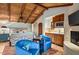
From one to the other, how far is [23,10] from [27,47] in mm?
852

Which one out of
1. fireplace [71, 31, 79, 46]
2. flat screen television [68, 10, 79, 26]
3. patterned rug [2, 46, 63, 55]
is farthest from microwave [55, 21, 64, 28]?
patterned rug [2, 46, 63, 55]

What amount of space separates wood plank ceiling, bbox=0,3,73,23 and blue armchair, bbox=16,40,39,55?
0.52 m

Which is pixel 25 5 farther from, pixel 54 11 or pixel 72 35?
pixel 72 35

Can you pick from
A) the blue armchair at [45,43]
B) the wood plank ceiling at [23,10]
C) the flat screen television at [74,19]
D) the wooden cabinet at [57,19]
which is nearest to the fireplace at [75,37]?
the flat screen television at [74,19]

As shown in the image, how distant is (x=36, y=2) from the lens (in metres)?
2.67

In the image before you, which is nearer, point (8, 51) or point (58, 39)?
point (8, 51)

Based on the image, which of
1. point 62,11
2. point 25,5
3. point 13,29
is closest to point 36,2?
point 25,5

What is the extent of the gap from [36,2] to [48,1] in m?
0.26

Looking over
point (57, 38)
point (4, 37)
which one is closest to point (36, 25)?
point (57, 38)

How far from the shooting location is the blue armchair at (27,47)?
274cm

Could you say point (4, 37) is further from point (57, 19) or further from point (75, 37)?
point (75, 37)

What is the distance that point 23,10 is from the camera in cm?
273

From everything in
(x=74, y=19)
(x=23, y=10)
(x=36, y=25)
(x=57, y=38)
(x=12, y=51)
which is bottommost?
(x=12, y=51)
